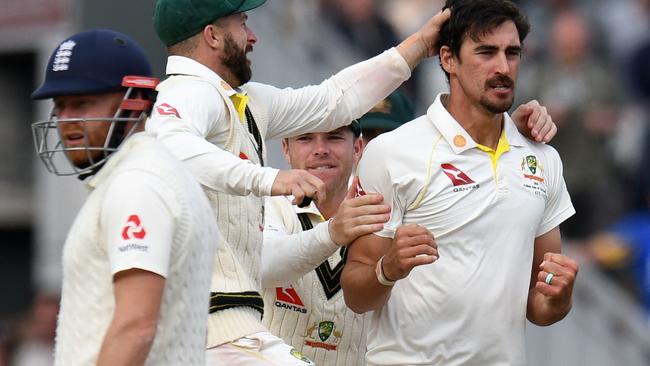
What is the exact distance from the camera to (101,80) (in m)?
5.40

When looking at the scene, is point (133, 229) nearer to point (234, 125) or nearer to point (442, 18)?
point (234, 125)

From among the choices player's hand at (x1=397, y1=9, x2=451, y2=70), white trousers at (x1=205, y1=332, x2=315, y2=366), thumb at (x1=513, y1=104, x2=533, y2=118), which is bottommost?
white trousers at (x1=205, y1=332, x2=315, y2=366)

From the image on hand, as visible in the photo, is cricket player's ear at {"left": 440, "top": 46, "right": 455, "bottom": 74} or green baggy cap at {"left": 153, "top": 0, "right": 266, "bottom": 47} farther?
cricket player's ear at {"left": 440, "top": 46, "right": 455, "bottom": 74}

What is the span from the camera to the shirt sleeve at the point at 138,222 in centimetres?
509

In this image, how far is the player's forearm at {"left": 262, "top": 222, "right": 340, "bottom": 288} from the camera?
6883 millimetres

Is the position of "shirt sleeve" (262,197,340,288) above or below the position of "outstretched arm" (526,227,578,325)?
above

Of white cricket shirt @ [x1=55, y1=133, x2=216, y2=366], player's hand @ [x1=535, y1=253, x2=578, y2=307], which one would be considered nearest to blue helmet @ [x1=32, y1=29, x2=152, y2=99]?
white cricket shirt @ [x1=55, y1=133, x2=216, y2=366]

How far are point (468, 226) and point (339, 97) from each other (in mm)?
912

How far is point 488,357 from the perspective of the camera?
6777mm

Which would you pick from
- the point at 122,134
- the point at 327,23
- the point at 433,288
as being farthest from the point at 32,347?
the point at 122,134

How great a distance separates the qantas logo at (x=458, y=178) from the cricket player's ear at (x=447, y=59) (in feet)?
1.59

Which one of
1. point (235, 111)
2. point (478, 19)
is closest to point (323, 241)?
point (235, 111)

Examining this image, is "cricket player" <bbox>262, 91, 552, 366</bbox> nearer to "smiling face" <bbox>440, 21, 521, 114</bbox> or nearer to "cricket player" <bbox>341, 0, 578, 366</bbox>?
"cricket player" <bbox>341, 0, 578, 366</bbox>

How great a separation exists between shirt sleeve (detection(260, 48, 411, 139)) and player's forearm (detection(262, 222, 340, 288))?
476mm
